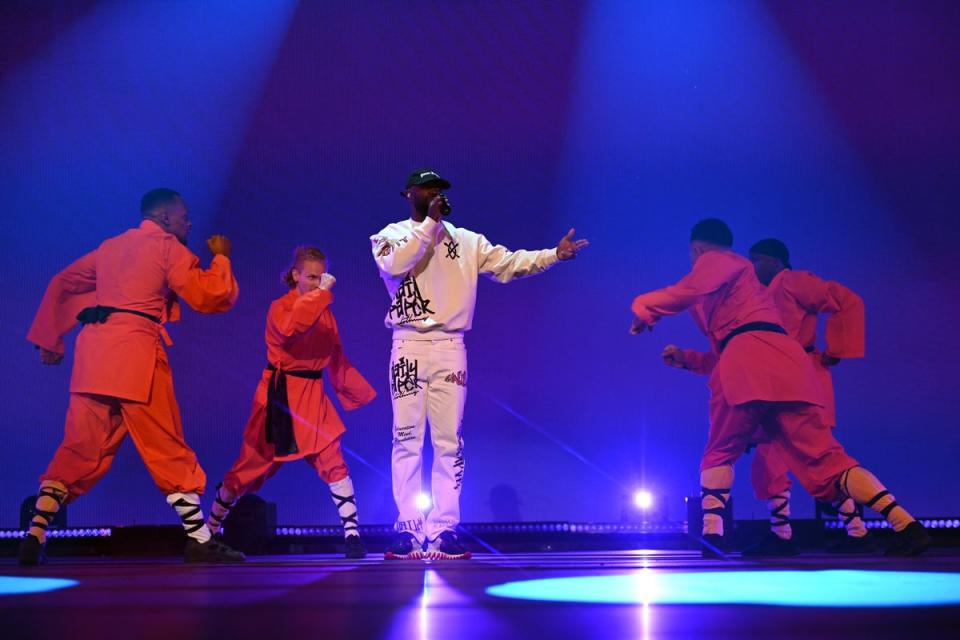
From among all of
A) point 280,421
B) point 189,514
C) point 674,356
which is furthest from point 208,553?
point 674,356

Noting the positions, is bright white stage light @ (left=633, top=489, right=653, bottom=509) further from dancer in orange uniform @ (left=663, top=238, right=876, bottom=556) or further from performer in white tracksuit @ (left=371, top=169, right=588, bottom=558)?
performer in white tracksuit @ (left=371, top=169, right=588, bottom=558)

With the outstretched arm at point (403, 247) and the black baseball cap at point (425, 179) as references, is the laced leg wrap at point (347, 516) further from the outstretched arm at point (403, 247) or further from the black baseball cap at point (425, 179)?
the black baseball cap at point (425, 179)

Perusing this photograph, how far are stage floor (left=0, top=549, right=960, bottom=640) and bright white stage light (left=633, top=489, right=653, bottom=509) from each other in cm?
307

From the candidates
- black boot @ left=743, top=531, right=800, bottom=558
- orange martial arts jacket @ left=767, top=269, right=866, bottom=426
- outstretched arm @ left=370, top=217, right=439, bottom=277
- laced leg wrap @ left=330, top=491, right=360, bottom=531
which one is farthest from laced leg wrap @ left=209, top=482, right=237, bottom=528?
orange martial arts jacket @ left=767, top=269, right=866, bottom=426

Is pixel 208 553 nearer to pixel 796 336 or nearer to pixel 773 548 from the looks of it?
pixel 773 548

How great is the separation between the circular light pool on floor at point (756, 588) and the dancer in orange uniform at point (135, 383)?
1.89 meters

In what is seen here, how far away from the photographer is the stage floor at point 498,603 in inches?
64.9

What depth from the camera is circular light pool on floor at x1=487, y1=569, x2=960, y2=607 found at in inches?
81.6

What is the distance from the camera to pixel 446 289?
4426 mm

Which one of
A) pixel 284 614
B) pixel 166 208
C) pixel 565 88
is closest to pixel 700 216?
pixel 565 88

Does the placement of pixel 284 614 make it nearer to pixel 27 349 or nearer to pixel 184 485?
pixel 184 485

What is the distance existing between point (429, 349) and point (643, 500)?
2.54 m

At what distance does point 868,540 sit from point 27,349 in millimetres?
5302

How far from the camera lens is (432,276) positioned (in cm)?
444
